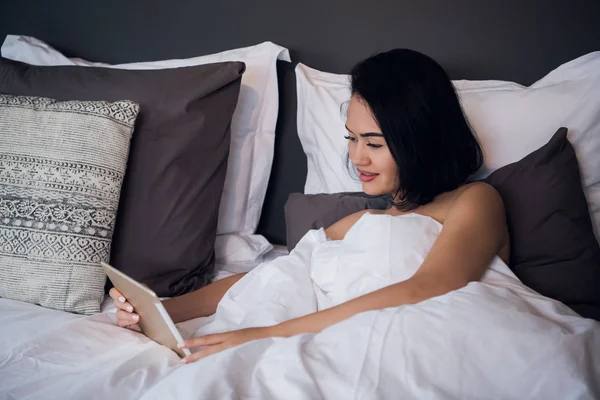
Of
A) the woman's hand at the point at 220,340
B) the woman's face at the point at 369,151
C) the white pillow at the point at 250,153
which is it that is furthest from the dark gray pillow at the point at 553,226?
the white pillow at the point at 250,153

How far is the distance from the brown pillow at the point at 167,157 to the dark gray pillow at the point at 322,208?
224mm

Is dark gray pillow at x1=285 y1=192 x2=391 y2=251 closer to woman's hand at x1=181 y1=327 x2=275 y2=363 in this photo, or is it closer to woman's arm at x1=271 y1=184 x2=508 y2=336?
woman's arm at x1=271 y1=184 x2=508 y2=336

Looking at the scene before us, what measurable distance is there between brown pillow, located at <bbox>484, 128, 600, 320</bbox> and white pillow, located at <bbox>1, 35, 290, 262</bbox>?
70 cm

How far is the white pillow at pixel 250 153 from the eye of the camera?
1.73 metres

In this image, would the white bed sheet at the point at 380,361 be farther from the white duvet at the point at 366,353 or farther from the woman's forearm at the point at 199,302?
the woman's forearm at the point at 199,302

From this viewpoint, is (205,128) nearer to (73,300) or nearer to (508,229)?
(73,300)

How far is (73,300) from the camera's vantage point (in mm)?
1350

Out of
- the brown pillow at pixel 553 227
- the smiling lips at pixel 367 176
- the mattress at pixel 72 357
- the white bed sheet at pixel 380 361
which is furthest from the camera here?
the smiling lips at pixel 367 176

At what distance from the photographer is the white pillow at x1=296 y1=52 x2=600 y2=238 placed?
137cm

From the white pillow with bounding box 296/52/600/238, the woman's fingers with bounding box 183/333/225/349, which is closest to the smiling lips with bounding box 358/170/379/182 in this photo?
the white pillow with bounding box 296/52/600/238

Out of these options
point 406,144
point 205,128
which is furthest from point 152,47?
point 406,144

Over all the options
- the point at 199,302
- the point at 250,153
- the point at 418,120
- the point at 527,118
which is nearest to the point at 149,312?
the point at 199,302

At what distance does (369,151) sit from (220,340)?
50cm

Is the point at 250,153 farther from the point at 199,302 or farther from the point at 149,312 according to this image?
the point at 149,312
